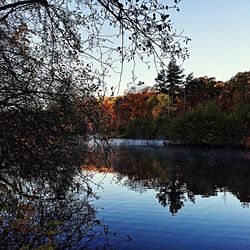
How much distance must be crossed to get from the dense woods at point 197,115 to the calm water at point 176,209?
9956mm

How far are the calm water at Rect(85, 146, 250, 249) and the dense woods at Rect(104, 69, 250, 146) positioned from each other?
996 cm

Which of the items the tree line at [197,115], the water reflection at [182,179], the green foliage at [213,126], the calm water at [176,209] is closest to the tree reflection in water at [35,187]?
the calm water at [176,209]

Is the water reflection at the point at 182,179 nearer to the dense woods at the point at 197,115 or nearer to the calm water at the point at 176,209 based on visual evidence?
the calm water at the point at 176,209

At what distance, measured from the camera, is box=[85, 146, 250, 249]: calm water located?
9.40 metres

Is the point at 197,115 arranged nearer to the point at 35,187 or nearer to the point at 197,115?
the point at 197,115

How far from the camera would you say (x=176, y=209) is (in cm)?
1300

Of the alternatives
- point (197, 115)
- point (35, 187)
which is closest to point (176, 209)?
point (35, 187)

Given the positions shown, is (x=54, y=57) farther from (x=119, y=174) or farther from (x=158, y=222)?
(x=119, y=174)

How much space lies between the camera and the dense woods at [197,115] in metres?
43.5

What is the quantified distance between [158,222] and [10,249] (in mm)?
6538

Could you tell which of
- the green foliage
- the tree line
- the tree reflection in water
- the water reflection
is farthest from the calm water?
the green foliage

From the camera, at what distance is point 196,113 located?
4506cm

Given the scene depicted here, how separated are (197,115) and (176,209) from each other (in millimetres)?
32950

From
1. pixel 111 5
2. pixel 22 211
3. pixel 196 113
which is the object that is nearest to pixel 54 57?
pixel 111 5
